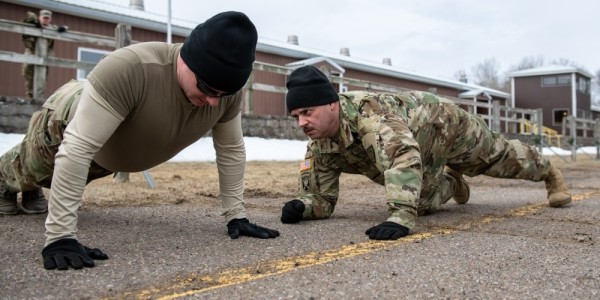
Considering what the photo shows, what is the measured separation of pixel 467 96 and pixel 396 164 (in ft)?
83.5

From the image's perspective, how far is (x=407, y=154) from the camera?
2908 mm

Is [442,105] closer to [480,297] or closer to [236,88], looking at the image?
[236,88]

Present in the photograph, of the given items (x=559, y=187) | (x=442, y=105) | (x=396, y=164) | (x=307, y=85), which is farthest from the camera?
(x=559, y=187)

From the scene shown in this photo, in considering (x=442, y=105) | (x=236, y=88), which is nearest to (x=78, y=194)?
(x=236, y=88)

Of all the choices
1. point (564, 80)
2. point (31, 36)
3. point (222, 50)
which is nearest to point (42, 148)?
point (222, 50)

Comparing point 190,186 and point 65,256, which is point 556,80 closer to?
point 190,186

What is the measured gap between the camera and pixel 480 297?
1687 millimetres

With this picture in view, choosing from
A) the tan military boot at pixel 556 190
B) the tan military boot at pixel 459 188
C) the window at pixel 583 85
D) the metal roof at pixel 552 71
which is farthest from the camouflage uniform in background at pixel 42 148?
the window at pixel 583 85

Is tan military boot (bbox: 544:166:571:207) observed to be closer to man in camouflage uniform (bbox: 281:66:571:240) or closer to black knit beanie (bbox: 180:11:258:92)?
man in camouflage uniform (bbox: 281:66:571:240)

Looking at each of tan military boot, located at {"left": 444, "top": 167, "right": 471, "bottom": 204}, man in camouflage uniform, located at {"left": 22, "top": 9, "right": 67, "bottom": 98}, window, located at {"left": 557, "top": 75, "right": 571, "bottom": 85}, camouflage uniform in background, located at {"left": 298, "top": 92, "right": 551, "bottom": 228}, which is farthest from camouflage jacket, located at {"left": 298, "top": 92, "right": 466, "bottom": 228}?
window, located at {"left": 557, "top": 75, "right": 571, "bottom": 85}

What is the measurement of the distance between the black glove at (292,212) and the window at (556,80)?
112ft

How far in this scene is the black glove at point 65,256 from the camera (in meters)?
2.00

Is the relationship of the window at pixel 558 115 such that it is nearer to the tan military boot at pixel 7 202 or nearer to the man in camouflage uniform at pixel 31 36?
the man in camouflage uniform at pixel 31 36

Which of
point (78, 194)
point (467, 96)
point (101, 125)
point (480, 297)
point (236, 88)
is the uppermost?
point (467, 96)
